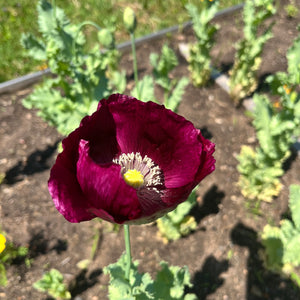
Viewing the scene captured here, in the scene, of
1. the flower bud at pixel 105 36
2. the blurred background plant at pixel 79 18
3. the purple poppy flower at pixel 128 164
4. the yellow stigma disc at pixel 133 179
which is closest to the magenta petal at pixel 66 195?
the purple poppy flower at pixel 128 164

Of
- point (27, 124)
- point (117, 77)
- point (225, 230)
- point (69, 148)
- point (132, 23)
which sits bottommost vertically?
point (225, 230)

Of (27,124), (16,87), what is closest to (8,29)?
(16,87)

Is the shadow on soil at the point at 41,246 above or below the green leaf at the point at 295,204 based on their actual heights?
below

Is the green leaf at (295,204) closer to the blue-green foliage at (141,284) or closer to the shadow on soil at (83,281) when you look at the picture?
the blue-green foliage at (141,284)

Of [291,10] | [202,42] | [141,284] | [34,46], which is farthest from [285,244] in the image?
[291,10]

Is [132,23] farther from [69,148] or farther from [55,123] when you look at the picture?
[69,148]

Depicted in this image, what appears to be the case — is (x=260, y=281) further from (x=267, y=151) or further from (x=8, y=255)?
(x=8, y=255)
